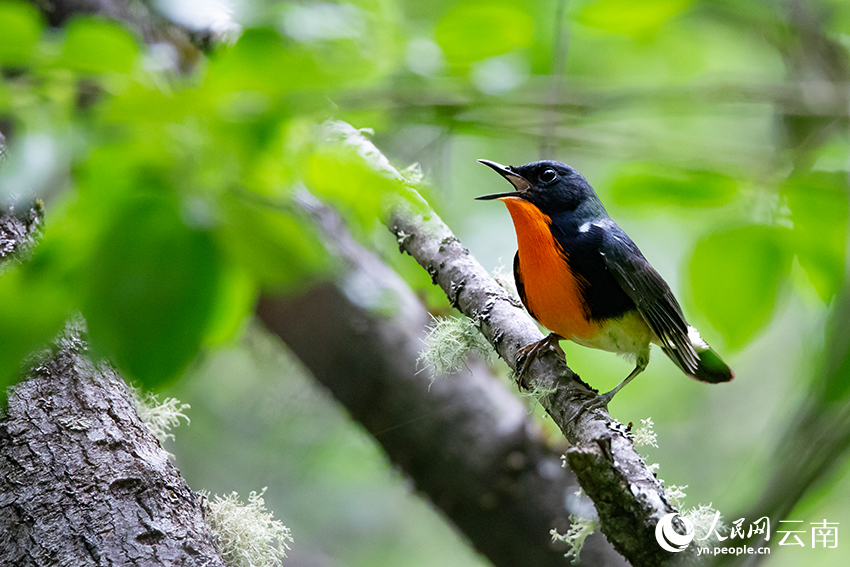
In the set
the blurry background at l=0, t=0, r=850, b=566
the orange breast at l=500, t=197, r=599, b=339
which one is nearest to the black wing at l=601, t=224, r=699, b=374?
the orange breast at l=500, t=197, r=599, b=339

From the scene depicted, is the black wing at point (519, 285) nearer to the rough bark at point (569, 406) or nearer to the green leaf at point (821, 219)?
the rough bark at point (569, 406)

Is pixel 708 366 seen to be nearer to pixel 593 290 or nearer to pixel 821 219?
pixel 593 290

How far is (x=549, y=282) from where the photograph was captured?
2.29 metres

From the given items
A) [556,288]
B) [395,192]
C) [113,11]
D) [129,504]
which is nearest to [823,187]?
[395,192]

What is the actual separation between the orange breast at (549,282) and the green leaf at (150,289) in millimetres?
1707

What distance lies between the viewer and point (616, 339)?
2350 mm

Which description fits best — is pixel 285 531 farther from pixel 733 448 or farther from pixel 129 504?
pixel 733 448

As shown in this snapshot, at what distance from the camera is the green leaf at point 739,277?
3.27 feet

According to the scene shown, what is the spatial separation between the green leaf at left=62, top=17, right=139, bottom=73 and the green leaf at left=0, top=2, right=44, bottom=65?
0.09 metres

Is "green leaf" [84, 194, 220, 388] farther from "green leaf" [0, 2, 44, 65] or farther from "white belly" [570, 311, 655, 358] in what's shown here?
"white belly" [570, 311, 655, 358]

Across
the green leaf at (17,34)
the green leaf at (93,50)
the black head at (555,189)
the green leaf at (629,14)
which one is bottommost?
the green leaf at (17,34)

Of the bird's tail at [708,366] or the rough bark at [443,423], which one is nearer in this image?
the bird's tail at [708,366]

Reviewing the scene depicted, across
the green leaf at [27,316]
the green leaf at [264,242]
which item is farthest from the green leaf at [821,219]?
the green leaf at [27,316]

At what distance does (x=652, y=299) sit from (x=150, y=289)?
6.45 feet
